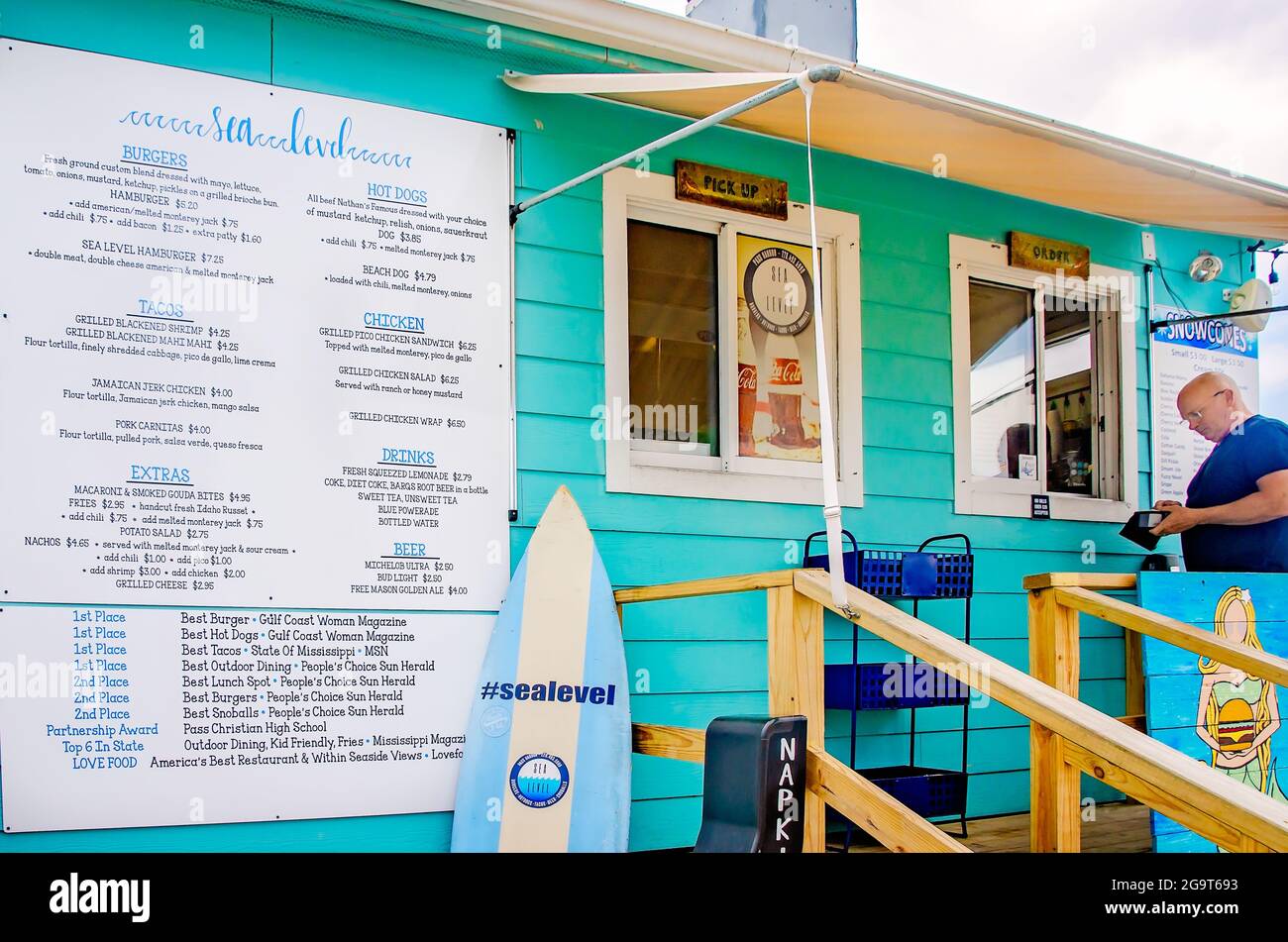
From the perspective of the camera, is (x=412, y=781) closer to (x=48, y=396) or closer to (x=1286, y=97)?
(x=48, y=396)

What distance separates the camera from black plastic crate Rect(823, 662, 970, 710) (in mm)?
3859

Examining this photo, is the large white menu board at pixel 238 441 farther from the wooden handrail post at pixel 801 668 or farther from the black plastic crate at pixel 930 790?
the black plastic crate at pixel 930 790

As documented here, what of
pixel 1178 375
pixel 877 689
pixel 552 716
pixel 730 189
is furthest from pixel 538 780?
pixel 1178 375

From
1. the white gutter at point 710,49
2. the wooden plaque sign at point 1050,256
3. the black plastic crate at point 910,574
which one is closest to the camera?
the white gutter at point 710,49

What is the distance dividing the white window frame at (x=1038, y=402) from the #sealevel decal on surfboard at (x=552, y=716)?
183 centimetres

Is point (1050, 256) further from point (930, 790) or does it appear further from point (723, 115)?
point (930, 790)

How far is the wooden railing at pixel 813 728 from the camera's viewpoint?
2.35 meters

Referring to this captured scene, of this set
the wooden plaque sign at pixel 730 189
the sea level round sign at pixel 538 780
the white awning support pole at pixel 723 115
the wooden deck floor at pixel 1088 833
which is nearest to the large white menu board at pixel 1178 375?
the wooden deck floor at pixel 1088 833

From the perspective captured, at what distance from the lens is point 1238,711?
3.92 m

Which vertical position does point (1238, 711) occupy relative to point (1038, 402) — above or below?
below

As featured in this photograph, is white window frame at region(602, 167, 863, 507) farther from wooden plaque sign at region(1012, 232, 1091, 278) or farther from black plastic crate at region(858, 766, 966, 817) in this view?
black plastic crate at region(858, 766, 966, 817)

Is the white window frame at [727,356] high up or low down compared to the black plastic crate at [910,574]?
up

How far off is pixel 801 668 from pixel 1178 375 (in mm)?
3525

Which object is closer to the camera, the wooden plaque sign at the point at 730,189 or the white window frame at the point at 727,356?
the white window frame at the point at 727,356
